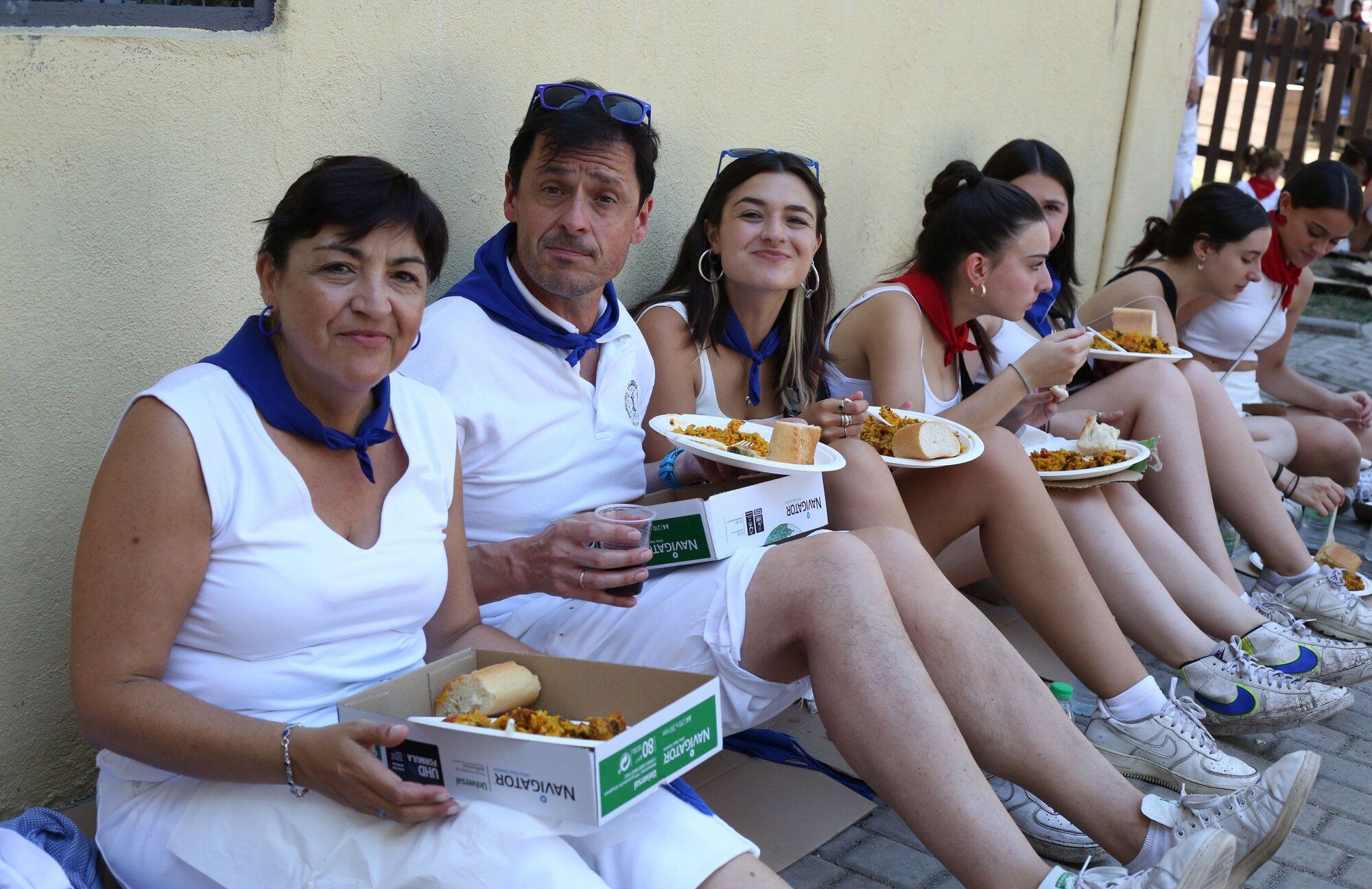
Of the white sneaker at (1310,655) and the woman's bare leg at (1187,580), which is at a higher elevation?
the woman's bare leg at (1187,580)

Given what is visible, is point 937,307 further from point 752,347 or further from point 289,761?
point 289,761

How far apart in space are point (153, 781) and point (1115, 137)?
248 inches

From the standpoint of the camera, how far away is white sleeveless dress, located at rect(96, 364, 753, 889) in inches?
68.7

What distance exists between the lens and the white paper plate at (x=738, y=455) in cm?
258

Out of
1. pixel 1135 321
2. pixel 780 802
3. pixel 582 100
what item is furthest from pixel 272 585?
pixel 1135 321

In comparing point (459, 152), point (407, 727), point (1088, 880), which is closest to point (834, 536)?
point (1088, 880)

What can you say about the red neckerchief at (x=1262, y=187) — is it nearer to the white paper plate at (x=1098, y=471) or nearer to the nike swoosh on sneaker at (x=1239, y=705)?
the white paper plate at (x=1098, y=471)

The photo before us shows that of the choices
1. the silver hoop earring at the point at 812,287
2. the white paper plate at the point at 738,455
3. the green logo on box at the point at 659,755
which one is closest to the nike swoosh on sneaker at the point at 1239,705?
the white paper plate at the point at 738,455

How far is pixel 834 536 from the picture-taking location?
2.44 m

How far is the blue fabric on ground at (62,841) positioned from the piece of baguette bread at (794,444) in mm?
1525

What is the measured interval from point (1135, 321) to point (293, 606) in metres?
3.68

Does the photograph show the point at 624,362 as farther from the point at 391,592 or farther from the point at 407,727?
the point at 407,727

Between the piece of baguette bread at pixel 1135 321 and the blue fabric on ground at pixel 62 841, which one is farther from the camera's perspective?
the piece of baguette bread at pixel 1135 321

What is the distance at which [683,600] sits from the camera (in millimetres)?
2510
